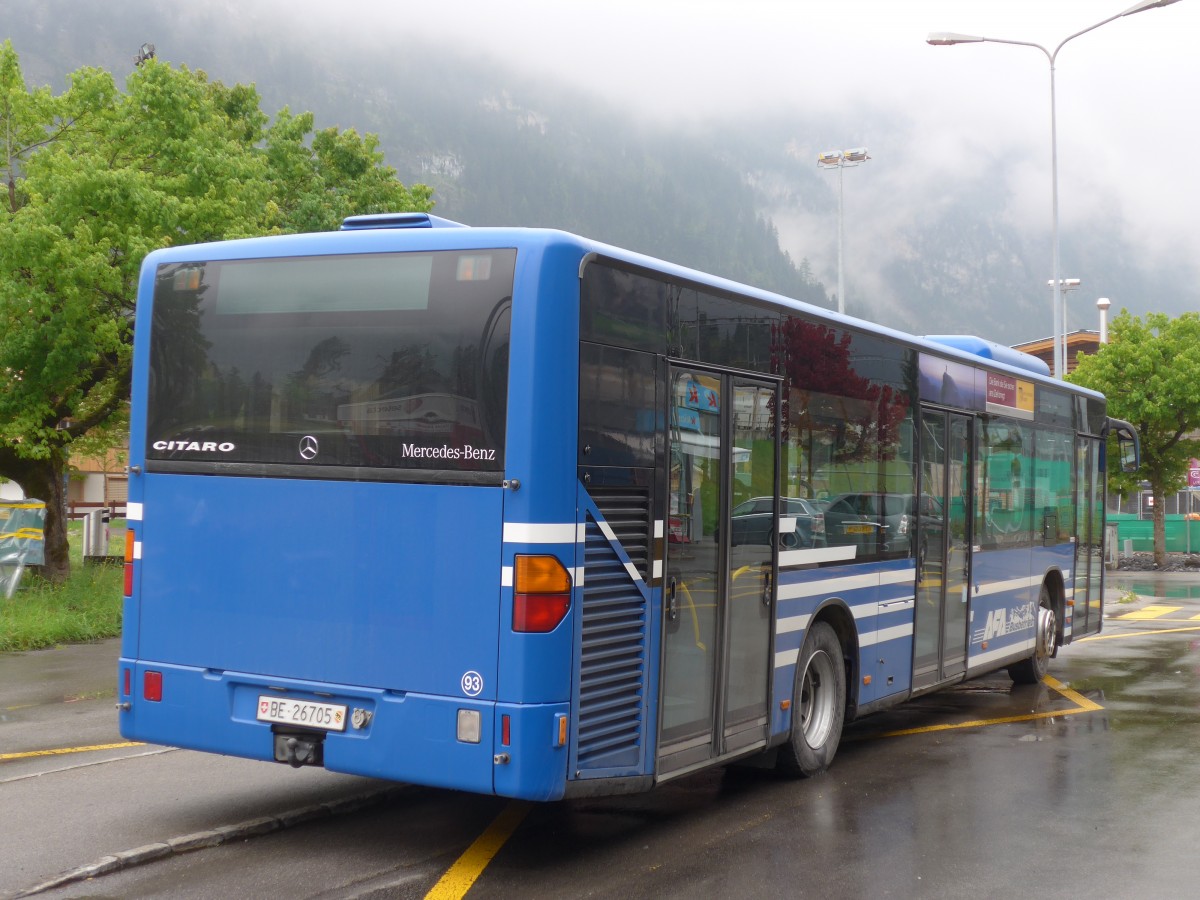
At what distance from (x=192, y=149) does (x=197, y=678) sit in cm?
1332

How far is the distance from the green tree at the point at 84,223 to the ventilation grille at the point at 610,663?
39.6ft

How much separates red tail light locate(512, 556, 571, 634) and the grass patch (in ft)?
34.2

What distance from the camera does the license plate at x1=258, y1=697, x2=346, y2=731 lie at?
637 centimetres

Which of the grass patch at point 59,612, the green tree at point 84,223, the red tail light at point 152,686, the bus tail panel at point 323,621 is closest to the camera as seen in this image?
the bus tail panel at point 323,621

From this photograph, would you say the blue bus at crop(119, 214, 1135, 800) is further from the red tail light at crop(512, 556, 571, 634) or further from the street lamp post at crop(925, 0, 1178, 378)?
the street lamp post at crop(925, 0, 1178, 378)

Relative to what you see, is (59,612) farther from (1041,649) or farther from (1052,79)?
(1052,79)

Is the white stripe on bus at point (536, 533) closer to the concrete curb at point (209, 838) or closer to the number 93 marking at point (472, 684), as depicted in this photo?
the number 93 marking at point (472, 684)

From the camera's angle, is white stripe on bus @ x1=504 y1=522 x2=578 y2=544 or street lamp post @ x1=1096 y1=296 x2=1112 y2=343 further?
street lamp post @ x1=1096 y1=296 x2=1112 y2=343

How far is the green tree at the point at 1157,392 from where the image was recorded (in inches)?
1433

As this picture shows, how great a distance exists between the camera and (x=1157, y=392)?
3669cm

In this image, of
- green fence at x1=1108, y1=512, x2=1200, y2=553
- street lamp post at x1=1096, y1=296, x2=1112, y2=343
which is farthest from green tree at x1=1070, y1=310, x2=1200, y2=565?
street lamp post at x1=1096, y1=296, x2=1112, y2=343

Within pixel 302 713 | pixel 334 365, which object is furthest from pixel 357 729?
pixel 334 365

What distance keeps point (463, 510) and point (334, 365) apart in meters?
1.02

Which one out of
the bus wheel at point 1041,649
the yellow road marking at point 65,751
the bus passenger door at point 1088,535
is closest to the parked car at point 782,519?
the yellow road marking at point 65,751
